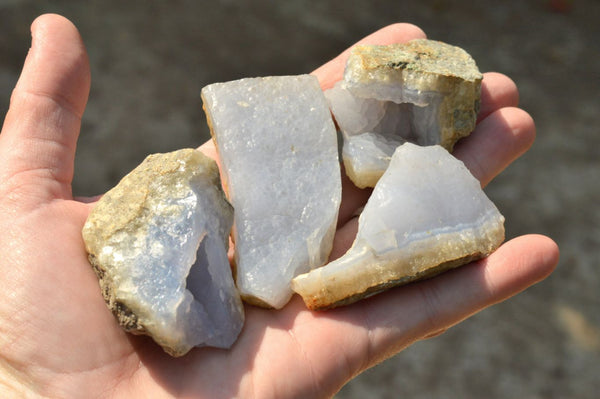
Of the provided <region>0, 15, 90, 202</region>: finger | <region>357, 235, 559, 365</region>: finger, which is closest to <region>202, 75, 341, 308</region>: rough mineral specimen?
<region>357, 235, 559, 365</region>: finger

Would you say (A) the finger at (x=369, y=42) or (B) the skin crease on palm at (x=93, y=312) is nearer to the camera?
(B) the skin crease on palm at (x=93, y=312)

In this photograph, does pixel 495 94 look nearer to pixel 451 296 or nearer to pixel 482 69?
pixel 451 296

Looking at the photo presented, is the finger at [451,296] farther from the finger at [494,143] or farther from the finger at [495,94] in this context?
the finger at [495,94]

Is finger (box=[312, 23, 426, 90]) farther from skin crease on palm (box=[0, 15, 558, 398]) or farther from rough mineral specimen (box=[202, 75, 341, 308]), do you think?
skin crease on palm (box=[0, 15, 558, 398])

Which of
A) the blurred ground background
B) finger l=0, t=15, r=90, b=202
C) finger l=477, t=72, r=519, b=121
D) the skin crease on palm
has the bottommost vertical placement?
the blurred ground background

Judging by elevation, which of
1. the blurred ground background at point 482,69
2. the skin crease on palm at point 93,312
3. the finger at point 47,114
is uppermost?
the finger at point 47,114

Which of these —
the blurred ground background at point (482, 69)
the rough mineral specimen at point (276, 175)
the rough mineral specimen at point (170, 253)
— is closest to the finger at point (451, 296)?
the rough mineral specimen at point (276, 175)

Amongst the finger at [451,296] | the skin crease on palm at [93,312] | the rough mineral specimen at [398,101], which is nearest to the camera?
the skin crease on palm at [93,312]
